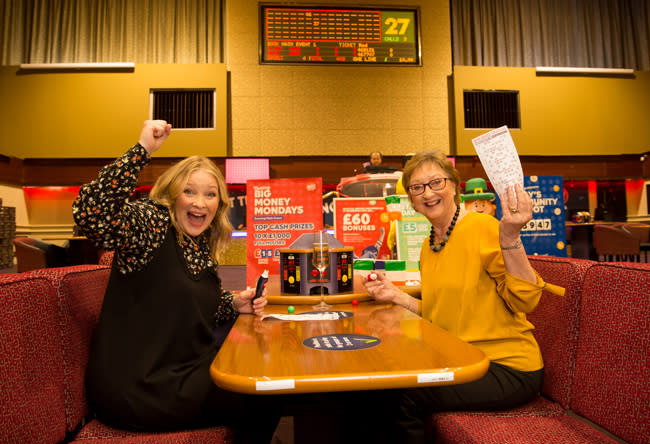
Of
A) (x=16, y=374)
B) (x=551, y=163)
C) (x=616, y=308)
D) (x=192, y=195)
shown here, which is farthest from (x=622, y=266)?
(x=551, y=163)

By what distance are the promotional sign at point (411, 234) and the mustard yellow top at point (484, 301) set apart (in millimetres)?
744

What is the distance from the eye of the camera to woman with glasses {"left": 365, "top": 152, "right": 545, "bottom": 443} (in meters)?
1.25

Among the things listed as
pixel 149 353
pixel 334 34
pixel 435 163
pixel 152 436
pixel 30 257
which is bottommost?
pixel 152 436

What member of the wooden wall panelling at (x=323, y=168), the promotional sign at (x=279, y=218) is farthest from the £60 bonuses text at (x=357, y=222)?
the wooden wall panelling at (x=323, y=168)

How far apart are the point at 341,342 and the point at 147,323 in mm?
659

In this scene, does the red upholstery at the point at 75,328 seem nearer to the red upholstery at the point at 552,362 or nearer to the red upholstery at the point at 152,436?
the red upholstery at the point at 152,436

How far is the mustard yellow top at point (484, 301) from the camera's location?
1.34 meters

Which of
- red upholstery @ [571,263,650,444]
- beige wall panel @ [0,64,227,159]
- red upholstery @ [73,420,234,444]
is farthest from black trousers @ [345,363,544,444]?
beige wall panel @ [0,64,227,159]

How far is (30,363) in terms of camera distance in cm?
113

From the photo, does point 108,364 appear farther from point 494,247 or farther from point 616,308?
point 616,308

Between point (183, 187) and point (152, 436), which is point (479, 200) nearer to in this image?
point (183, 187)

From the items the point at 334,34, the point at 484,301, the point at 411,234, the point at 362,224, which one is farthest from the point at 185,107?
the point at 484,301

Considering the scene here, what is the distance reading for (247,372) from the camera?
2.77ft

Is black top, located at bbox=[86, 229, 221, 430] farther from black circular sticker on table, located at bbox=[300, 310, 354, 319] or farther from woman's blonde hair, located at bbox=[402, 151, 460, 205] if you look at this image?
woman's blonde hair, located at bbox=[402, 151, 460, 205]
